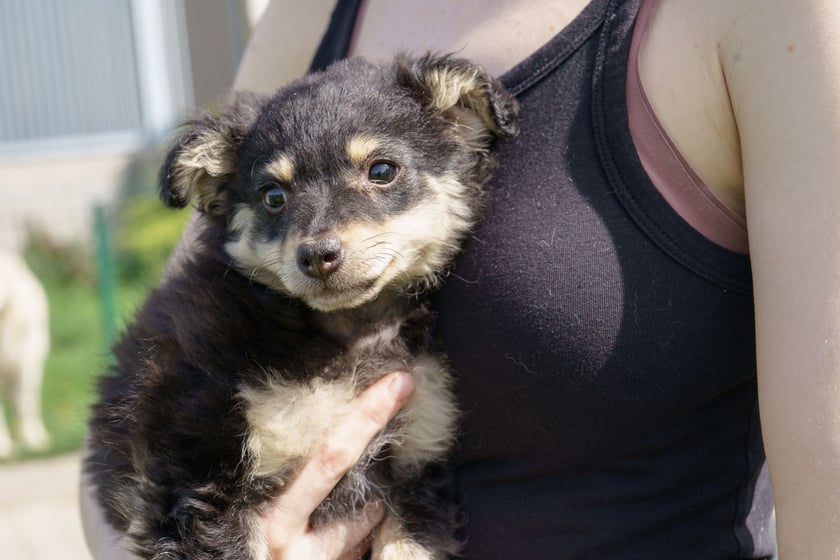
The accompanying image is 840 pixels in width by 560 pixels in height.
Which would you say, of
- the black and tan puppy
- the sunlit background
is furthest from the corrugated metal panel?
the black and tan puppy

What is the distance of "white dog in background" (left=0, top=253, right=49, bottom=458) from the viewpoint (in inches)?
317

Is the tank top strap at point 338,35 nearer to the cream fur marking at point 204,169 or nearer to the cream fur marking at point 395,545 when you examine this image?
the cream fur marking at point 204,169

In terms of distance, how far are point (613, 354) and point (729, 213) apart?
35 centimetres

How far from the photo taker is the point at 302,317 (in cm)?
241

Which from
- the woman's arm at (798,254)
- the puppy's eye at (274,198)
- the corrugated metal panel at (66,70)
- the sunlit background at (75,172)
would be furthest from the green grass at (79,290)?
the woman's arm at (798,254)

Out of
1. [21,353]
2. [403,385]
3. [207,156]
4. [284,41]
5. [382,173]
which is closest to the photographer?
[403,385]

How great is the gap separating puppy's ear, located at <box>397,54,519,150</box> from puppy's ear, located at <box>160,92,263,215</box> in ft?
1.48

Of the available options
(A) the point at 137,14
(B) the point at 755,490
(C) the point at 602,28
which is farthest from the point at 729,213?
(A) the point at 137,14

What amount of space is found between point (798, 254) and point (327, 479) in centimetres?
115

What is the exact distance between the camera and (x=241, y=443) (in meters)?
2.15

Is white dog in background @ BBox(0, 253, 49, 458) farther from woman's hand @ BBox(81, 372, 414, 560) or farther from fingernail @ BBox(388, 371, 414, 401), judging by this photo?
fingernail @ BBox(388, 371, 414, 401)

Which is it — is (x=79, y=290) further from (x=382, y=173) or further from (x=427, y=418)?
(x=427, y=418)

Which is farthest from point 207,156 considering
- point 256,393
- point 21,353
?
point 21,353

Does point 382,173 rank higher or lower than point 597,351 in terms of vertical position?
higher
